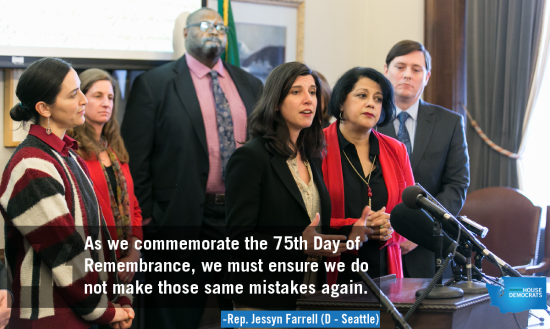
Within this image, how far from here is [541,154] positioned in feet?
12.4

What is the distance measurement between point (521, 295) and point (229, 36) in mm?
2762

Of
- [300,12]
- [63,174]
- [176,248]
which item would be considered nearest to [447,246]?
Answer: [63,174]

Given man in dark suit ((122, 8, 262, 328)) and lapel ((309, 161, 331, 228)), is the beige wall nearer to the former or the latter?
man in dark suit ((122, 8, 262, 328))

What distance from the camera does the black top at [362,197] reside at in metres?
2.39

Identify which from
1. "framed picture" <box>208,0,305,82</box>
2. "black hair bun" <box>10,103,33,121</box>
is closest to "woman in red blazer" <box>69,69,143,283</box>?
"black hair bun" <box>10,103,33,121</box>

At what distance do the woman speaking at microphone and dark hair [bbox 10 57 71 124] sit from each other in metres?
0.69

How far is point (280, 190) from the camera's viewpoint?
6.87 ft

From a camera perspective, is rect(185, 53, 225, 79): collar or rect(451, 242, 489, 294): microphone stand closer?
rect(451, 242, 489, 294): microphone stand

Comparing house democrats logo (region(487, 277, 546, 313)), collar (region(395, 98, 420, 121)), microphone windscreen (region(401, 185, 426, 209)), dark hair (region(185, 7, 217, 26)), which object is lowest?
house democrats logo (region(487, 277, 546, 313))

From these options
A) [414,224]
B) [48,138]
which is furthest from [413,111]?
[48,138]

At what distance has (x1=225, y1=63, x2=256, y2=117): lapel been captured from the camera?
3.56 metres

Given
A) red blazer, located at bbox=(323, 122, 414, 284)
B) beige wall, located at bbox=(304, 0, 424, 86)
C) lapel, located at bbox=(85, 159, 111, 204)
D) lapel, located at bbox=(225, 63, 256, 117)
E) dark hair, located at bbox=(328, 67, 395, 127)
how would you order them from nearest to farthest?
red blazer, located at bbox=(323, 122, 414, 284) < dark hair, located at bbox=(328, 67, 395, 127) < lapel, located at bbox=(85, 159, 111, 204) < lapel, located at bbox=(225, 63, 256, 117) < beige wall, located at bbox=(304, 0, 424, 86)

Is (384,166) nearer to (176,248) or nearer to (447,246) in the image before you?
(447,246)

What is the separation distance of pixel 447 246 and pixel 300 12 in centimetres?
309
